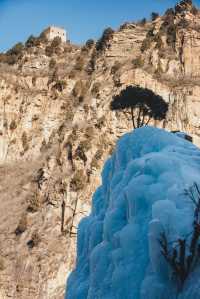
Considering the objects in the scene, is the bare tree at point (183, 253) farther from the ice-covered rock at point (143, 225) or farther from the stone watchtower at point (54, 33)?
the stone watchtower at point (54, 33)

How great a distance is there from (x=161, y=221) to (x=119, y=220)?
2.65m

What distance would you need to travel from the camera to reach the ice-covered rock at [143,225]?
12430mm

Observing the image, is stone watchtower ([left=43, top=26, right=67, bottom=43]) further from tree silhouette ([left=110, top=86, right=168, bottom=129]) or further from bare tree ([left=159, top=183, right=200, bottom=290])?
bare tree ([left=159, top=183, right=200, bottom=290])

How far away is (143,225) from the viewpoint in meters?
13.8

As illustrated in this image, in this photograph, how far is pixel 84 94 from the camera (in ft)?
159

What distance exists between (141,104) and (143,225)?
2766 centimetres

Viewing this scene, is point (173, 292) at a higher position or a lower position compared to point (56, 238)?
higher

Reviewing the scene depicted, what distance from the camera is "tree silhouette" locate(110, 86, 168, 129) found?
41312mm

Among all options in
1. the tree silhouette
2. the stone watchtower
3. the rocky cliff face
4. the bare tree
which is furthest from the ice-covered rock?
the stone watchtower

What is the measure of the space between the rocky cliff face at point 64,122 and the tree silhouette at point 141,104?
2.56 feet

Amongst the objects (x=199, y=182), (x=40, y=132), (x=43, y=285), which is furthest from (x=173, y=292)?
(x=40, y=132)

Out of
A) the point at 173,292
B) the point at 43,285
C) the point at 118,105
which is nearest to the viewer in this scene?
the point at 173,292

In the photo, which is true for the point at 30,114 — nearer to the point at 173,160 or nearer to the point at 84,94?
the point at 84,94

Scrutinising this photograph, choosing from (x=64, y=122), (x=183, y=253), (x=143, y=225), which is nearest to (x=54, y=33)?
(x=64, y=122)
